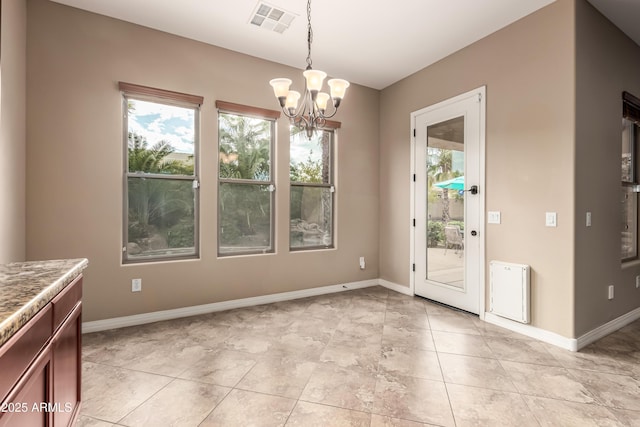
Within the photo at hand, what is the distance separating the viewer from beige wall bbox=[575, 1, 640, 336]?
274 centimetres

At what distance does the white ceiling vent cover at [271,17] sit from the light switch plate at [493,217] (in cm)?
276

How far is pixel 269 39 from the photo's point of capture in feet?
11.4

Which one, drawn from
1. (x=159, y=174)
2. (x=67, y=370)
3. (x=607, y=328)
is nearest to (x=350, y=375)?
(x=67, y=370)

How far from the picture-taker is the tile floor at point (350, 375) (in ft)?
6.06

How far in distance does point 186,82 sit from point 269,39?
1.01 metres

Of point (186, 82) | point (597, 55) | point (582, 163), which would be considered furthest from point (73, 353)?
point (597, 55)

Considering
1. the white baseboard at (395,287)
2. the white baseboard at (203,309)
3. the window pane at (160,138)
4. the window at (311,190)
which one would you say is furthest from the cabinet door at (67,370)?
the white baseboard at (395,287)

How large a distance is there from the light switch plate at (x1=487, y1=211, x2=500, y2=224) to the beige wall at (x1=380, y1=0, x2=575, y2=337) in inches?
2.0

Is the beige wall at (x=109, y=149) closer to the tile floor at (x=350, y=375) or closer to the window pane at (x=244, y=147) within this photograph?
the window pane at (x=244, y=147)

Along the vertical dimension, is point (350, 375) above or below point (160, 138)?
below

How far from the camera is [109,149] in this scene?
10.2 feet

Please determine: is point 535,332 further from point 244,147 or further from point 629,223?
point 244,147

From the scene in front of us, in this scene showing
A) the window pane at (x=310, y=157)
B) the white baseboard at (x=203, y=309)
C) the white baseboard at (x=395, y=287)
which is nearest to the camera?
the white baseboard at (x=203, y=309)

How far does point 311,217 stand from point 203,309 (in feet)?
5.79
